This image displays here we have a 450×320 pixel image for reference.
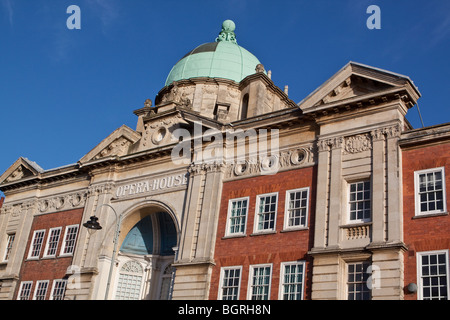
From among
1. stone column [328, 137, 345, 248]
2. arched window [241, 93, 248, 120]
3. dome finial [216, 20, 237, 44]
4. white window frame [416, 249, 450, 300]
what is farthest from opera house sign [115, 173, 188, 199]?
dome finial [216, 20, 237, 44]

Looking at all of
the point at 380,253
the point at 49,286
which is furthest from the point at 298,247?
the point at 49,286

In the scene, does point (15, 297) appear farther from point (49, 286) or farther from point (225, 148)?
point (225, 148)

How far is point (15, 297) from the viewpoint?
32938mm

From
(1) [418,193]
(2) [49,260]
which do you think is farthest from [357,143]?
(2) [49,260]

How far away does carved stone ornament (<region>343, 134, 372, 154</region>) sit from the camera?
22.8 metres

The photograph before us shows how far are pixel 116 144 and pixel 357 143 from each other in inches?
603

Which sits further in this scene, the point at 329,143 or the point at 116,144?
the point at 116,144

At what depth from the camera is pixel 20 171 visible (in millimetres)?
37844

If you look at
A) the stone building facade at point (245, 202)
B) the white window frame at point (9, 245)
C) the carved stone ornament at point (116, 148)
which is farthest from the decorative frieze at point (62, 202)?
the white window frame at point (9, 245)

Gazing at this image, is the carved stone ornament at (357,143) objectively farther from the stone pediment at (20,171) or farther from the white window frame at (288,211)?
the stone pediment at (20,171)

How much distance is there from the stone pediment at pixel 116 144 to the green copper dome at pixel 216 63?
698 centimetres

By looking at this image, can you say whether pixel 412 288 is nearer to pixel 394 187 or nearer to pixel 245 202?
pixel 394 187

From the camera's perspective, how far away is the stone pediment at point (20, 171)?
3661 cm
